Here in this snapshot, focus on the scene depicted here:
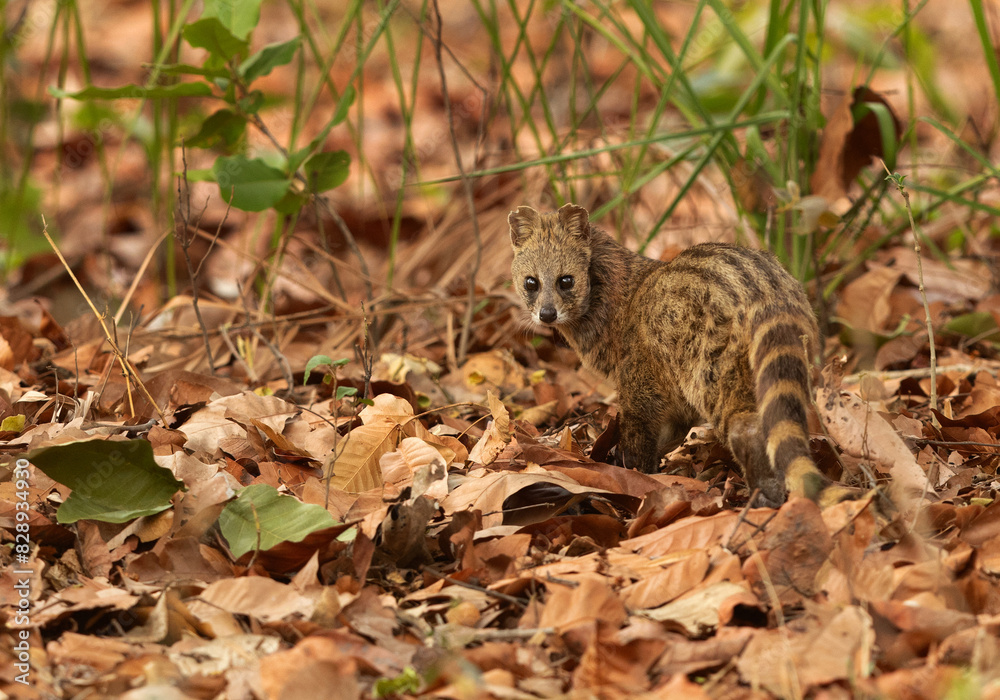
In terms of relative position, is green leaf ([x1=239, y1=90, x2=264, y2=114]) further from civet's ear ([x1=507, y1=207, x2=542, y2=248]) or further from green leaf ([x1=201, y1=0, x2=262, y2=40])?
civet's ear ([x1=507, y1=207, x2=542, y2=248])

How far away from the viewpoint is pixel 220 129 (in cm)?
509

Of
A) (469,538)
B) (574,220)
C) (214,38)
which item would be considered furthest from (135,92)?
(469,538)

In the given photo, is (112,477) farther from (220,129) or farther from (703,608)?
(220,129)

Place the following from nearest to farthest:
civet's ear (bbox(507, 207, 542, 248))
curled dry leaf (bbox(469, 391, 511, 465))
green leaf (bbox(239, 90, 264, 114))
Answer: curled dry leaf (bbox(469, 391, 511, 465)) → civet's ear (bbox(507, 207, 542, 248)) → green leaf (bbox(239, 90, 264, 114))

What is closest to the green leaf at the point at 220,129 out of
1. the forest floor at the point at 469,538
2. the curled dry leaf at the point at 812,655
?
the forest floor at the point at 469,538

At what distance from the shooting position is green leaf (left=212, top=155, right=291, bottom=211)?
4727mm

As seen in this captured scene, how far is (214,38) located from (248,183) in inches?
28.7

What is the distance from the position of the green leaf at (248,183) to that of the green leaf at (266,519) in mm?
2037

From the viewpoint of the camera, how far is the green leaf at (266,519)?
2994 mm

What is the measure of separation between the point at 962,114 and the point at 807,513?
8820mm

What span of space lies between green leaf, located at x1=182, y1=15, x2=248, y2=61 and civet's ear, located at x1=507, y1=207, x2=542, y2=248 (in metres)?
1.65

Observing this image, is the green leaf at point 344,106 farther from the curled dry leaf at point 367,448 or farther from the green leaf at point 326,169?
the curled dry leaf at point 367,448

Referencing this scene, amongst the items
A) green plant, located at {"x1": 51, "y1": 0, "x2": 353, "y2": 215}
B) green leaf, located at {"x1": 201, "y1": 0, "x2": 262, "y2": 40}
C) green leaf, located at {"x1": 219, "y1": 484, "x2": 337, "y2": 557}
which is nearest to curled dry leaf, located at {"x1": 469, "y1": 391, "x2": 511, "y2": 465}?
green leaf, located at {"x1": 219, "y1": 484, "x2": 337, "y2": 557}

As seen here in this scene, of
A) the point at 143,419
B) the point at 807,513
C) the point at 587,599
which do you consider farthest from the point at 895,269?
the point at 143,419
